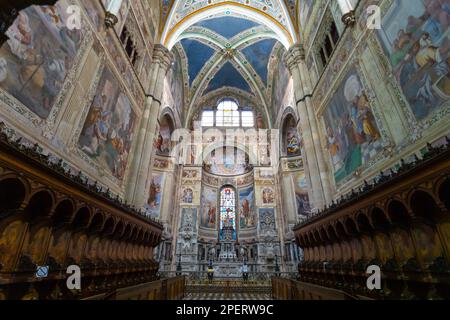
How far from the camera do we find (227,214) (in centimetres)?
2159

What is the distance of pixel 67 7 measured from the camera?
6.03 metres

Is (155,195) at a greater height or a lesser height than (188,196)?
lesser

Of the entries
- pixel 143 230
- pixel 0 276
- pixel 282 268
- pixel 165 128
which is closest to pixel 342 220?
pixel 143 230

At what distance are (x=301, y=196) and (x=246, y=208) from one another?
6.15 meters

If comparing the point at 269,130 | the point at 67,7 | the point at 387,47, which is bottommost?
the point at 387,47

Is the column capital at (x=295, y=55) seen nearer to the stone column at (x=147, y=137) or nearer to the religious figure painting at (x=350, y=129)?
the religious figure painting at (x=350, y=129)

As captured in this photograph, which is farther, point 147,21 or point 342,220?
point 147,21

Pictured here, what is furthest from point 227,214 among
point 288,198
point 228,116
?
point 228,116

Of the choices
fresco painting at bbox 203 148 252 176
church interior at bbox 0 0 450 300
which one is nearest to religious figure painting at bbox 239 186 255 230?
fresco painting at bbox 203 148 252 176

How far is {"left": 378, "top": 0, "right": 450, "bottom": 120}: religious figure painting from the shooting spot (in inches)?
176

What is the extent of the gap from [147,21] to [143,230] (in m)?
10.6

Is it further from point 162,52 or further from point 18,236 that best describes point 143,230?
point 162,52

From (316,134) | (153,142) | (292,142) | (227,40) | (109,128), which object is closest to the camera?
(109,128)

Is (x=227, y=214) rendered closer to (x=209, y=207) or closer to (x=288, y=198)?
(x=209, y=207)
